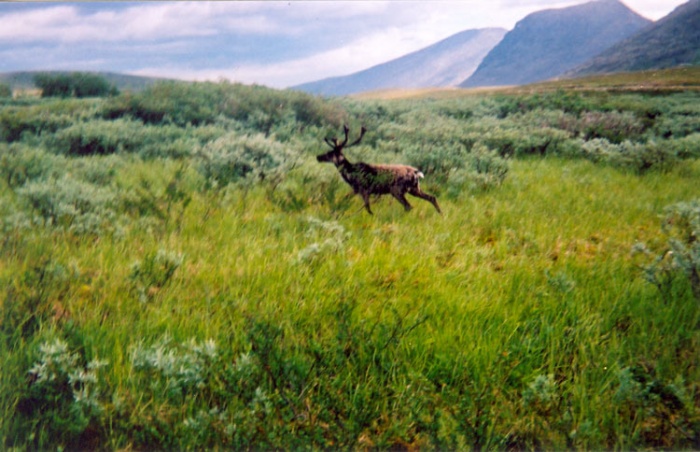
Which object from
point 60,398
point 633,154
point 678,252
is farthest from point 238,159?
point 633,154

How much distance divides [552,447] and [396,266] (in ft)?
4.75

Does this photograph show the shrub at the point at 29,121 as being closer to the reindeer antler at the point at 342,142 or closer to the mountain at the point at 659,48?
the reindeer antler at the point at 342,142

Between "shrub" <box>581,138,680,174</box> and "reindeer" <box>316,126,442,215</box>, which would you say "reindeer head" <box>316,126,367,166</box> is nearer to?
"reindeer" <box>316,126,442,215</box>

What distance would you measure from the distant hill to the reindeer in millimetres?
1959

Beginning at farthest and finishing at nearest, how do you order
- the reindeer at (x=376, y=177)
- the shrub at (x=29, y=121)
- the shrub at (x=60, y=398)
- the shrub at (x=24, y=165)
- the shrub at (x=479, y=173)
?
the shrub at (x=479, y=173), the reindeer at (x=376, y=177), the shrub at (x=29, y=121), the shrub at (x=24, y=165), the shrub at (x=60, y=398)

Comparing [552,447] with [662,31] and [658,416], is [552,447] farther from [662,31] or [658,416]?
[662,31]

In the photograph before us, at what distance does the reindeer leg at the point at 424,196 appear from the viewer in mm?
3824

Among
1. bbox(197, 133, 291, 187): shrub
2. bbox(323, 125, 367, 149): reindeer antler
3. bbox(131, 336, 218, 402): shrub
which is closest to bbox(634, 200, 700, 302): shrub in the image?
bbox(323, 125, 367, 149): reindeer antler

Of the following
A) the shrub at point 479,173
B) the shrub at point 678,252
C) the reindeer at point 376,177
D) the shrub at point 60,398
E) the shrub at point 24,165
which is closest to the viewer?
the shrub at point 60,398

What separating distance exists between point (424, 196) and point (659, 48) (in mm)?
2382

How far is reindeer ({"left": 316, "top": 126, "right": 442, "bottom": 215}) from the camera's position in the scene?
154 inches

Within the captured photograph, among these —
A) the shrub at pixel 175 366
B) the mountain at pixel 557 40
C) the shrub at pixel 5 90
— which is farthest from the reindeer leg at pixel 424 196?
the shrub at pixel 5 90

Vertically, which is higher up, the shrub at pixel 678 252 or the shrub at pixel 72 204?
the shrub at pixel 72 204

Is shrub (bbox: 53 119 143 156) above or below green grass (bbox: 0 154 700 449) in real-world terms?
above
